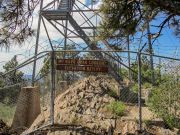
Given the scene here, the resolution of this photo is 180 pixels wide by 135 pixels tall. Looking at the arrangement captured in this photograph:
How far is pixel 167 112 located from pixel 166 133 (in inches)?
37.5

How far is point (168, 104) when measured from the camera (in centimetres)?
1377

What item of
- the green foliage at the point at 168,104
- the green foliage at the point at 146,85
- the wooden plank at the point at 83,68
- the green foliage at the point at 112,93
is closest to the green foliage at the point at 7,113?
the green foliage at the point at 112,93

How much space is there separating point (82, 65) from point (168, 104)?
253 centimetres

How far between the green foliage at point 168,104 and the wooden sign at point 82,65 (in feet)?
5.66

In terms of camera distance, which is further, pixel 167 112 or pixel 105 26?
pixel 167 112

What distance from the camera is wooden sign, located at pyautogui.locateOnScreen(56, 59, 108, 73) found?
1322 cm

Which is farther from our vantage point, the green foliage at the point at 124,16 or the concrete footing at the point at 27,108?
the concrete footing at the point at 27,108

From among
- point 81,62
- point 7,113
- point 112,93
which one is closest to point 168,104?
point 112,93

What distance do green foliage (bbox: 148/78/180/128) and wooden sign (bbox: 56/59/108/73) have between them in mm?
1726

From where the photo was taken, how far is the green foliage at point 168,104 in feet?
44.9

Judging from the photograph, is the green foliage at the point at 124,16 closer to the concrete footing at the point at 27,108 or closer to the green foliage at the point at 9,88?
the green foliage at the point at 9,88

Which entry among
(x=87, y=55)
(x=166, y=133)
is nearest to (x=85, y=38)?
(x=87, y=55)

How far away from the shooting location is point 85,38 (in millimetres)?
19266

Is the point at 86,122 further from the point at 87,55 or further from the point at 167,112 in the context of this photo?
the point at 87,55
